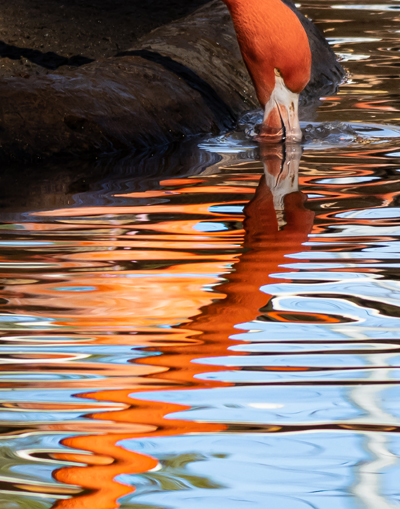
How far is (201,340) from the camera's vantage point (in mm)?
1447

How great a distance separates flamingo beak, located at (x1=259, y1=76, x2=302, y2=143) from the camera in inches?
129

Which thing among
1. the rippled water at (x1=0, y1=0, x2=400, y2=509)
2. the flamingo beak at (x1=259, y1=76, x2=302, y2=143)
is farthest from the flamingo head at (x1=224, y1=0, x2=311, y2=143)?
the rippled water at (x1=0, y1=0, x2=400, y2=509)

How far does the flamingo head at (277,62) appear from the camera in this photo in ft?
10.6

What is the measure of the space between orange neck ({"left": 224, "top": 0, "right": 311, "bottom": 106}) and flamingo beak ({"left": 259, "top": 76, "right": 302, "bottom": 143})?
29 mm

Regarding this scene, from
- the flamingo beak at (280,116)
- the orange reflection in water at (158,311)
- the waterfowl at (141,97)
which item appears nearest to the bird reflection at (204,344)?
the orange reflection in water at (158,311)

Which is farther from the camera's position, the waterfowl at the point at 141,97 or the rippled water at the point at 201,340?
the waterfowl at the point at 141,97

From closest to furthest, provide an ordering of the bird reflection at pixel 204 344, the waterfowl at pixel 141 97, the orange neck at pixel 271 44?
the bird reflection at pixel 204 344 → the waterfowl at pixel 141 97 → the orange neck at pixel 271 44

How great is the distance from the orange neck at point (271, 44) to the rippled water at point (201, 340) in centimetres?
65

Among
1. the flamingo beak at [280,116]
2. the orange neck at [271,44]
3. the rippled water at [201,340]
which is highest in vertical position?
the orange neck at [271,44]

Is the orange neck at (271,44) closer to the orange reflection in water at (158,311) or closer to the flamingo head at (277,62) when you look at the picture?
the flamingo head at (277,62)

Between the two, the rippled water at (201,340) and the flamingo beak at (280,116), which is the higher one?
the flamingo beak at (280,116)

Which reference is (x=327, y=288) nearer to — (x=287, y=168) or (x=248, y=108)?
(x=287, y=168)

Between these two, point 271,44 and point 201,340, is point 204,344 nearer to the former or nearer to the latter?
point 201,340

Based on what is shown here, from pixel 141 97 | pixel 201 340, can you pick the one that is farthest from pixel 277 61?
pixel 201 340
